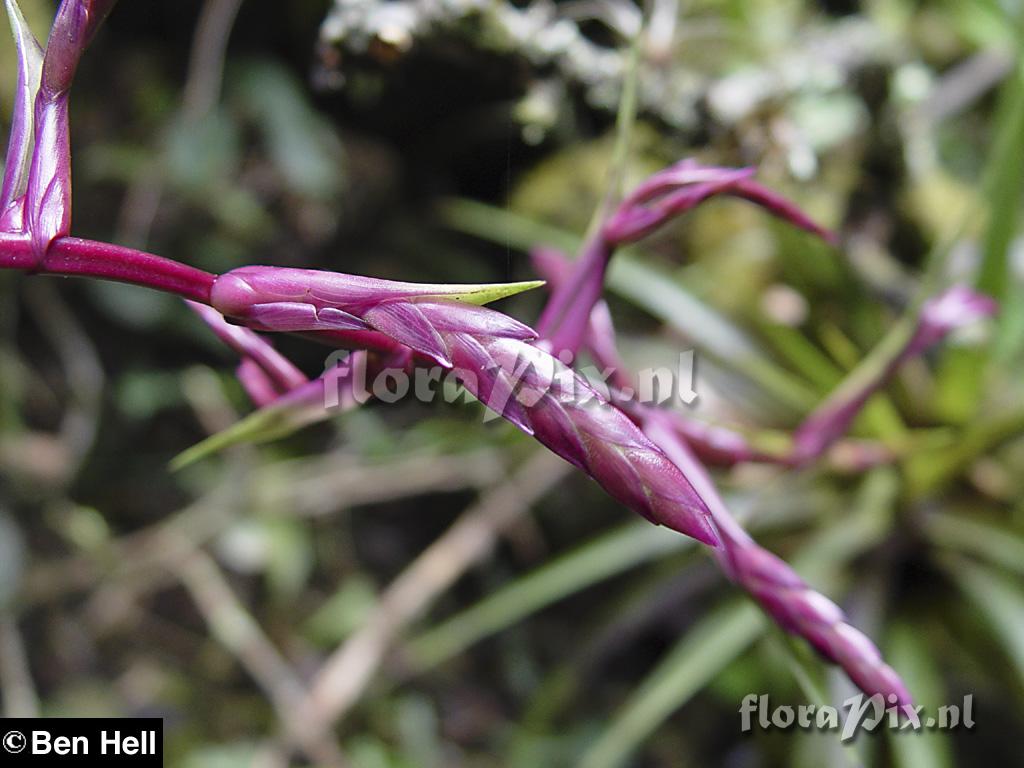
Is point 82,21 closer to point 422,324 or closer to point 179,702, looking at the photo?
point 422,324

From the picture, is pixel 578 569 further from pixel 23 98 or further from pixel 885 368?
pixel 23 98

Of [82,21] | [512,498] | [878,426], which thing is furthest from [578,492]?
[82,21]

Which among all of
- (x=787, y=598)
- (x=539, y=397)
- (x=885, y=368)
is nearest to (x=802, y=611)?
(x=787, y=598)

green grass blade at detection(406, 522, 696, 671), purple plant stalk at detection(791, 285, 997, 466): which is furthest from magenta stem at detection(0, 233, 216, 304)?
green grass blade at detection(406, 522, 696, 671)

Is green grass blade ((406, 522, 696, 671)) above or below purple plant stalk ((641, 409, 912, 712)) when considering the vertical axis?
above

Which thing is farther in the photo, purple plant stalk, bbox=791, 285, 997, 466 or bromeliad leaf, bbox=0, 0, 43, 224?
purple plant stalk, bbox=791, 285, 997, 466

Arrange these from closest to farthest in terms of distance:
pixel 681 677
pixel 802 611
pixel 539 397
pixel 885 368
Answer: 1. pixel 539 397
2. pixel 802 611
3. pixel 885 368
4. pixel 681 677

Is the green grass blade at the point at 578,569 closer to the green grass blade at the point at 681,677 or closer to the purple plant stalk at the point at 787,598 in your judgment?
the green grass blade at the point at 681,677

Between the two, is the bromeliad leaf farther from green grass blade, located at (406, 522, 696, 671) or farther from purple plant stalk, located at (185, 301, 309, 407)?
green grass blade, located at (406, 522, 696, 671)
